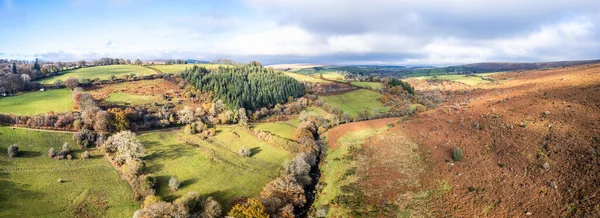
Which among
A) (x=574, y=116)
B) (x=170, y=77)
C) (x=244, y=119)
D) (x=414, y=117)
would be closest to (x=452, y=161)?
(x=574, y=116)

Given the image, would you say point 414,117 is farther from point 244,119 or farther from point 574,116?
point 244,119

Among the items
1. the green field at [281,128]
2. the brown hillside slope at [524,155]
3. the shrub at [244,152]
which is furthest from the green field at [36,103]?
the brown hillside slope at [524,155]

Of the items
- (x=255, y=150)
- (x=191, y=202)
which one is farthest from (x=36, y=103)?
(x=191, y=202)

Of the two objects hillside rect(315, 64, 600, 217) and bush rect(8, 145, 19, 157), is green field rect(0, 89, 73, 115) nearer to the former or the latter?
bush rect(8, 145, 19, 157)

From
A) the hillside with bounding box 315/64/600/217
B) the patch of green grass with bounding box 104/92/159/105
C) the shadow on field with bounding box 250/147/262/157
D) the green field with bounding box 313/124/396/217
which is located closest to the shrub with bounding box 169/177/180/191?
the shadow on field with bounding box 250/147/262/157

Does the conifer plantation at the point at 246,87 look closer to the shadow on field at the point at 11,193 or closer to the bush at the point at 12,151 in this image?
the bush at the point at 12,151

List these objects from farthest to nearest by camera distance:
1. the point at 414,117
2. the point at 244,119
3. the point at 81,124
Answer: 1. the point at 244,119
2. the point at 414,117
3. the point at 81,124
